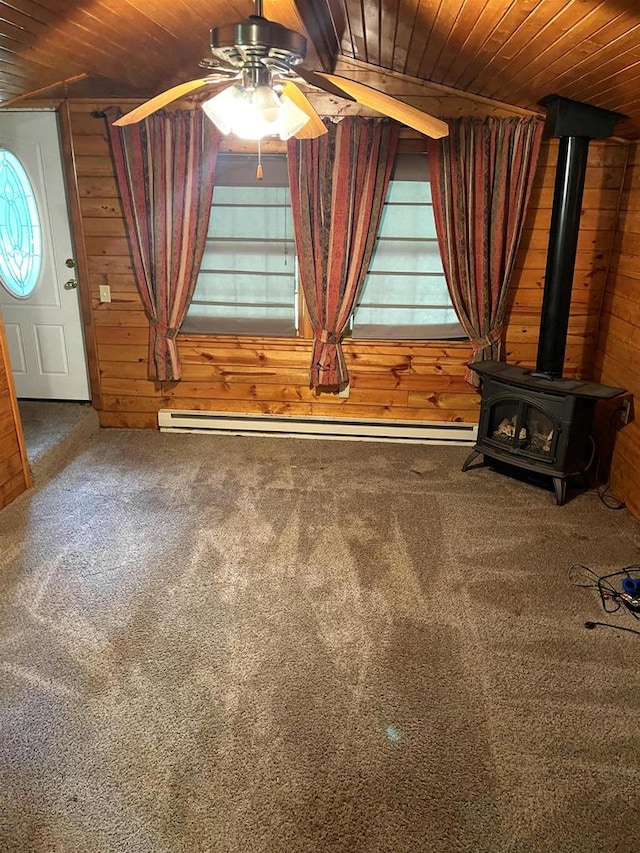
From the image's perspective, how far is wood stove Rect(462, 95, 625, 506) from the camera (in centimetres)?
318

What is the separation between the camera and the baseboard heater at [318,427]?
4.30 m

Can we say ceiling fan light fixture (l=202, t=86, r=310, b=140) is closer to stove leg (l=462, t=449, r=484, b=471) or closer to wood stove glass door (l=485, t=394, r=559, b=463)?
wood stove glass door (l=485, t=394, r=559, b=463)

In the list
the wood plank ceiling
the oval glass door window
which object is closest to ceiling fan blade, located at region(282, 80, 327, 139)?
the wood plank ceiling

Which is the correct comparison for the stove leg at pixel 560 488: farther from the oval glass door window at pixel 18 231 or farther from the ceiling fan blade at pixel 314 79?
the oval glass door window at pixel 18 231

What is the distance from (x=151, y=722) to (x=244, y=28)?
2.11 m

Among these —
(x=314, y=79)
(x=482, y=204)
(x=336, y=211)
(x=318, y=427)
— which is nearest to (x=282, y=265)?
(x=336, y=211)

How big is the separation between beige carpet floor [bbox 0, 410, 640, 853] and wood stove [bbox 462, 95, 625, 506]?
0.90ft

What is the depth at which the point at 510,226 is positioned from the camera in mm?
3771

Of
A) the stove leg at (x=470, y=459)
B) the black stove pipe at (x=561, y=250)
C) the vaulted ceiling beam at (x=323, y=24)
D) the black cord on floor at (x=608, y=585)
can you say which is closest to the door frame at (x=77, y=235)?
the vaulted ceiling beam at (x=323, y=24)

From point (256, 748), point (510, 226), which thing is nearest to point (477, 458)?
point (510, 226)

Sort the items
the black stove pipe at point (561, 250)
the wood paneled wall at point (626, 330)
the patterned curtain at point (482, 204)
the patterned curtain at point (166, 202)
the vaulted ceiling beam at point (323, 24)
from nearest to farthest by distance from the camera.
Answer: the vaulted ceiling beam at point (323, 24) → the black stove pipe at point (561, 250) → the wood paneled wall at point (626, 330) → the patterned curtain at point (482, 204) → the patterned curtain at point (166, 202)

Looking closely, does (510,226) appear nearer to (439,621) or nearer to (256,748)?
(439,621)

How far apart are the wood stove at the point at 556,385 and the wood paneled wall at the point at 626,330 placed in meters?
0.22

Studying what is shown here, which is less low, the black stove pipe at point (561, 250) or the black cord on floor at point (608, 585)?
the black stove pipe at point (561, 250)
